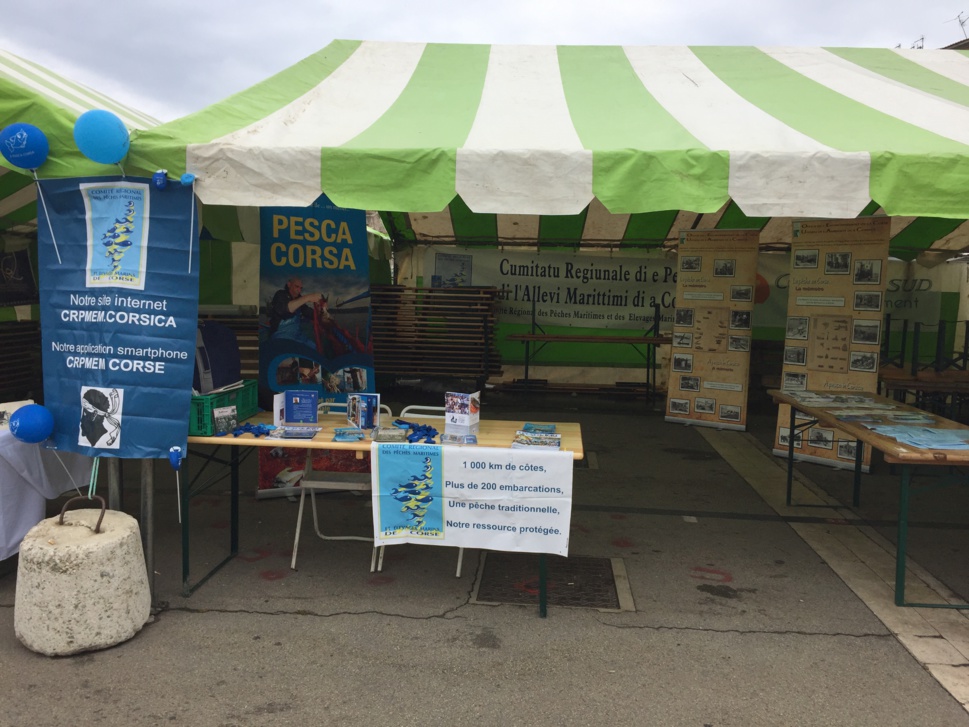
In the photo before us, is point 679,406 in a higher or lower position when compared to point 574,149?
lower

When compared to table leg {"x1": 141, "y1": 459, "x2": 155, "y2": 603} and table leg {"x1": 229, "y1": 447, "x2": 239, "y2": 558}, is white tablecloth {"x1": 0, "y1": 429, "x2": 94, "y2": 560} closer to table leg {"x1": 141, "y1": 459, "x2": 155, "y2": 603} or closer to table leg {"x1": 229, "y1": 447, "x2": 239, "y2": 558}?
table leg {"x1": 141, "y1": 459, "x2": 155, "y2": 603}

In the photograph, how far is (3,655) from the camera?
353cm

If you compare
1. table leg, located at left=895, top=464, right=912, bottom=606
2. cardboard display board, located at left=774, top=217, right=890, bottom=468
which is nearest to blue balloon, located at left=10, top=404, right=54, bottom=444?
table leg, located at left=895, top=464, right=912, bottom=606

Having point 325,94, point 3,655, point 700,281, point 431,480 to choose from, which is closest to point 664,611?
point 431,480

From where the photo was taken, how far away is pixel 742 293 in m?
9.68

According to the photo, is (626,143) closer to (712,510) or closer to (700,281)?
(712,510)

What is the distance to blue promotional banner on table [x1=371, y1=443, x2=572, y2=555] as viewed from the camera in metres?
3.94

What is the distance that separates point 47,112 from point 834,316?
738 centimetres

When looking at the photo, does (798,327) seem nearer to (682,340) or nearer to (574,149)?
(682,340)

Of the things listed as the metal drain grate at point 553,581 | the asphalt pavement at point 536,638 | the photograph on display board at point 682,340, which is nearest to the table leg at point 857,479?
the asphalt pavement at point 536,638

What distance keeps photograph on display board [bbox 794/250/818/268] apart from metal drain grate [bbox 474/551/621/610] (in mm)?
4787

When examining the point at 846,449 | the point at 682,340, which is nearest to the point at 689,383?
the point at 682,340

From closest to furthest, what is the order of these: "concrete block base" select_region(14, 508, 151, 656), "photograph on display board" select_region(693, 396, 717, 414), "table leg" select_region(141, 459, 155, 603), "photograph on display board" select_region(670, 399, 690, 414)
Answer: "concrete block base" select_region(14, 508, 151, 656), "table leg" select_region(141, 459, 155, 603), "photograph on display board" select_region(693, 396, 717, 414), "photograph on display board" select_region(670, 399, 690, 414)

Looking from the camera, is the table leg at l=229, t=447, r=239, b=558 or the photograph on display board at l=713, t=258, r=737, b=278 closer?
the table leg at l=229, t=447, r=239, b=558
